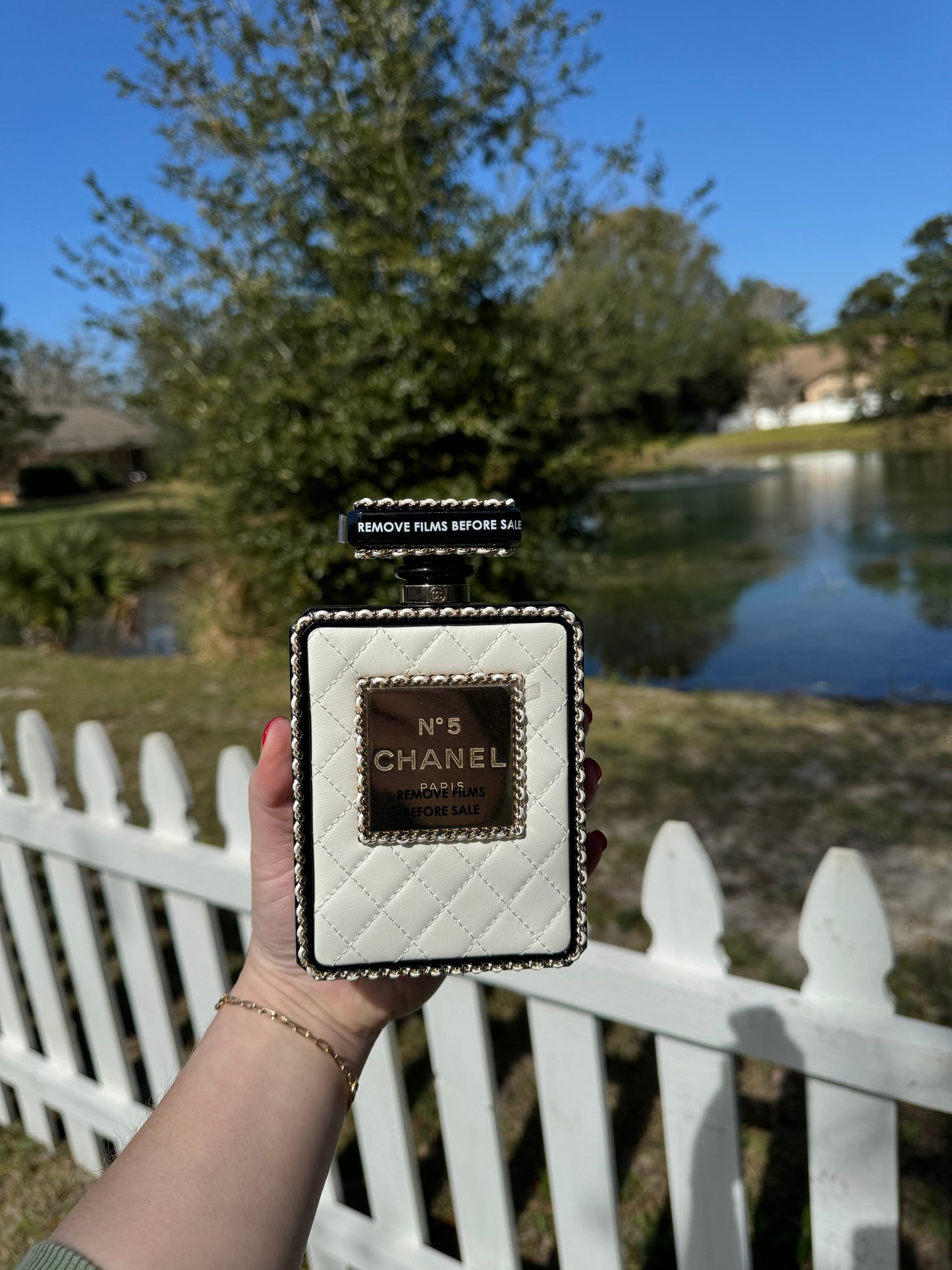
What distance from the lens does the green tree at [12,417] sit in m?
29.0

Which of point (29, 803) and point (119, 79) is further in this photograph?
point (119, 79)

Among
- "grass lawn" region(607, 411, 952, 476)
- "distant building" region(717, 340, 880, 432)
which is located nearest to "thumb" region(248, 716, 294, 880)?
"grass lawn" region(607, 411, 952, 476)

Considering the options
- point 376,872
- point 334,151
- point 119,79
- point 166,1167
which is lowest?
point 166,1167

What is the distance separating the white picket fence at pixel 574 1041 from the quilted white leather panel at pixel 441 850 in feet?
2.03

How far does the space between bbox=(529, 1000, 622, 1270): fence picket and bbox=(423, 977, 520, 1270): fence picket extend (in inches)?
4.3

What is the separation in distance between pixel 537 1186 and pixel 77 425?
56.0m

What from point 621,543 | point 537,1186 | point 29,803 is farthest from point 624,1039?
point 621,543

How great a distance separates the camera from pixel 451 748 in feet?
2.76

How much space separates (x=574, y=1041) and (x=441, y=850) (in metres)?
0.88

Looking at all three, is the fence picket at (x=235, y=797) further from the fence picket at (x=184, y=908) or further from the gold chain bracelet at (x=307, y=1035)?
the gold chain bracelet at (x=307, y=1035)

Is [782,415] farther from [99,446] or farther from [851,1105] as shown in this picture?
[851,1105]

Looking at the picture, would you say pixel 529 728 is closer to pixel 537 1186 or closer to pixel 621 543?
pixel 537 1186

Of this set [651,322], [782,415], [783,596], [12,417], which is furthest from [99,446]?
[783,596]

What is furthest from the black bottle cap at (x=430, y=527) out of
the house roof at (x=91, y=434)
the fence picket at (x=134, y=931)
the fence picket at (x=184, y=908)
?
the house roof at (x=91, y=434)
